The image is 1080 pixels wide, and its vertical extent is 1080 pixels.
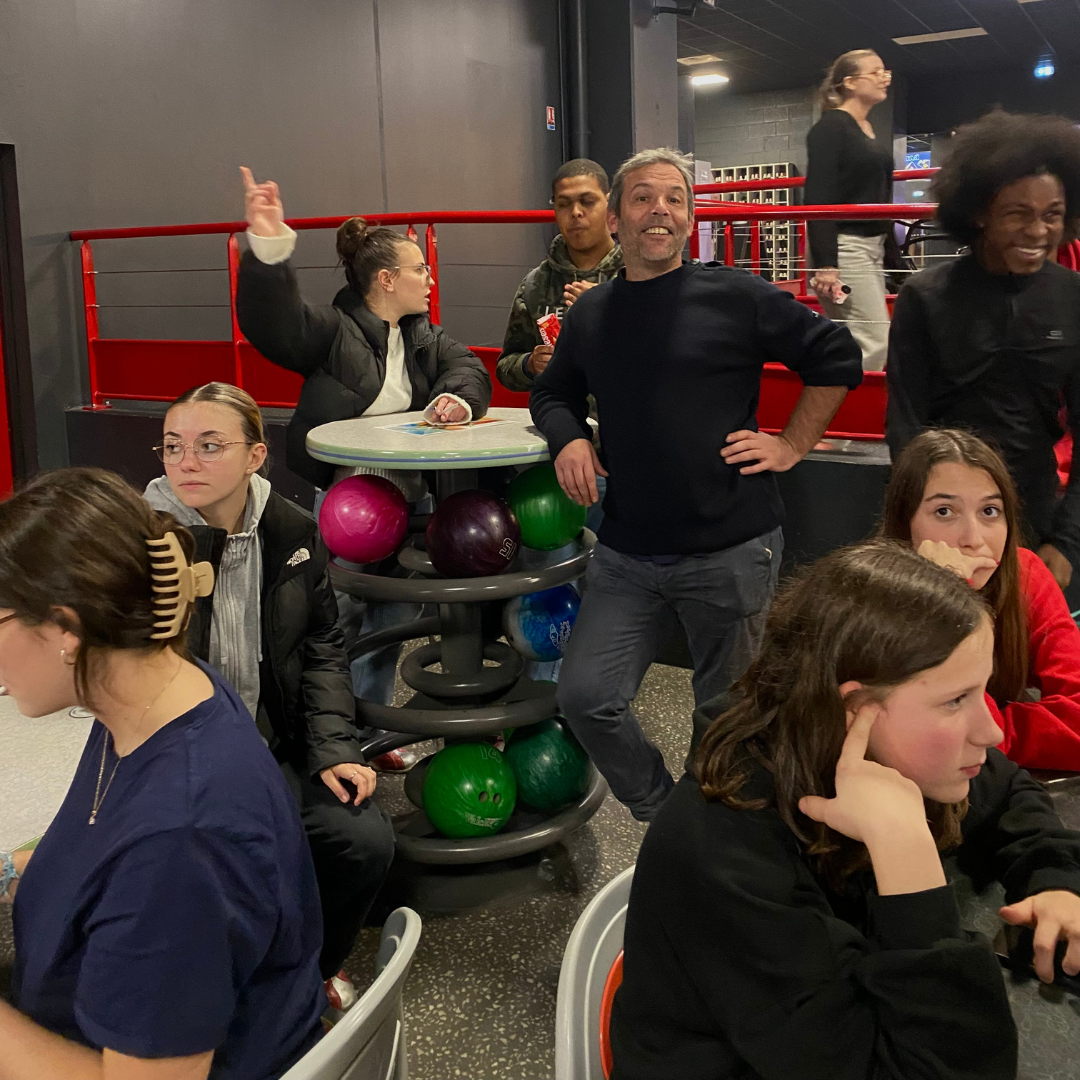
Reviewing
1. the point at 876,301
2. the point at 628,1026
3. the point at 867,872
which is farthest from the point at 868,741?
the point at 876,301

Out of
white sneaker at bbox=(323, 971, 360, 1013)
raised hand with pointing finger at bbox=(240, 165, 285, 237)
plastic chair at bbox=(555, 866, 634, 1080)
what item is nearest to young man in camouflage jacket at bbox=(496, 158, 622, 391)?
raised hand with pointing finger at bbox=(240, 165, 285, 237)

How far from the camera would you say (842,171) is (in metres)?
4.11

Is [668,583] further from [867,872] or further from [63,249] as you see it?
[63,249]

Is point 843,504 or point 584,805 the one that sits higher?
point 843,504

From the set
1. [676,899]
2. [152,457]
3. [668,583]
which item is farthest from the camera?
[152,457]

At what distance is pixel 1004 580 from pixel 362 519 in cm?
142

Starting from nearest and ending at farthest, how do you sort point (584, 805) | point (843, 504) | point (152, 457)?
1. point (584, 805)
2. point (843, 504)
3. point (152, 457)

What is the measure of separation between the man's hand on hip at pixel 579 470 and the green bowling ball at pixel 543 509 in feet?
0.51

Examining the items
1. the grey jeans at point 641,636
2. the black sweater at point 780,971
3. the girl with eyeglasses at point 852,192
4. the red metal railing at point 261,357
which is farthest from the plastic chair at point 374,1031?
the girl with eyeglasses at point 852,192

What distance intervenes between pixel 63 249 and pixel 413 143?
3.00 metres

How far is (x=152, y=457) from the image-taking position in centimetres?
556

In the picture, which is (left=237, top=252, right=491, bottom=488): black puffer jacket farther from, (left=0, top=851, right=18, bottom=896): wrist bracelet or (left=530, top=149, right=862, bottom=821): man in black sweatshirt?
(left=0, top=851, right=18, bottom=896): wrist bracelet

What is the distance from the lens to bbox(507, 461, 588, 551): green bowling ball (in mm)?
2525

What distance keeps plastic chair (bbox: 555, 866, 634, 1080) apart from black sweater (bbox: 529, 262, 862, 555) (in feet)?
3.80
